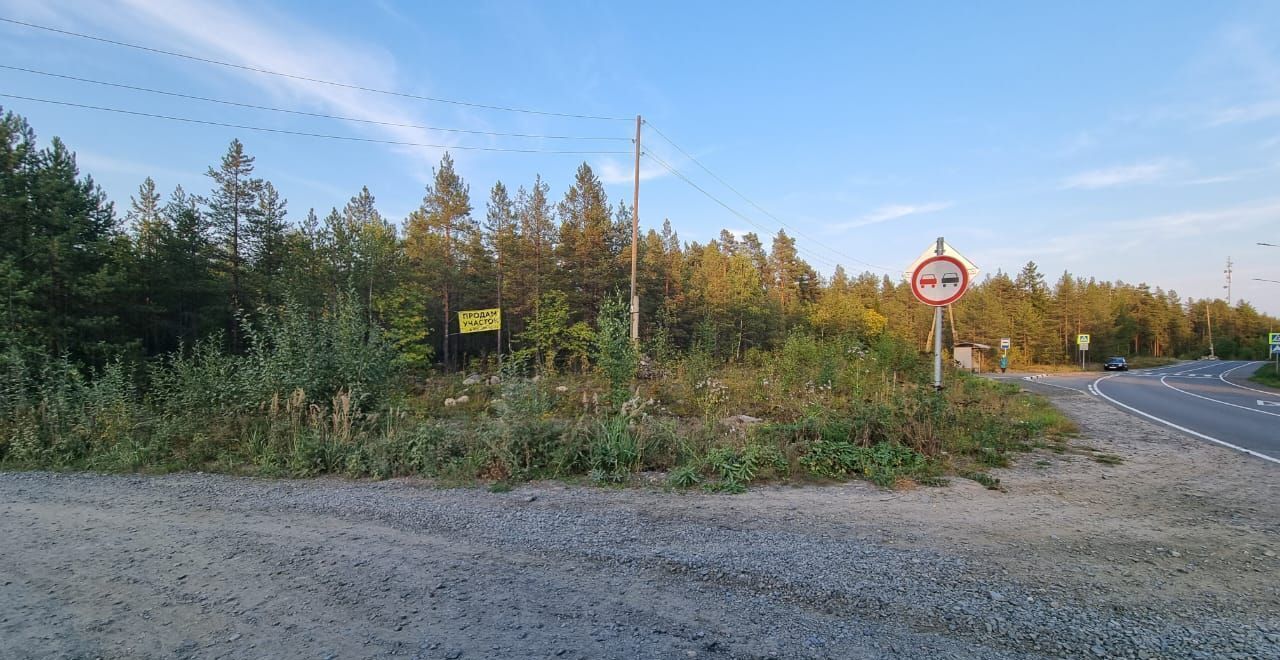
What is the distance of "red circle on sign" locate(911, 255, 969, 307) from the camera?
7.72 m

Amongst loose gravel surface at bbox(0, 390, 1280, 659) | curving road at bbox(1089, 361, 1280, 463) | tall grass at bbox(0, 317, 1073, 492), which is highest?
tall grass at bbox(0, 317, 1073, 492)

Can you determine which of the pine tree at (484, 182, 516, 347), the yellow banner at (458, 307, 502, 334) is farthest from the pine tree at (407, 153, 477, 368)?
the yellow banner at (458, 307, 502, 334)

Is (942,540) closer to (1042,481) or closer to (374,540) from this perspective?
(1042,481)

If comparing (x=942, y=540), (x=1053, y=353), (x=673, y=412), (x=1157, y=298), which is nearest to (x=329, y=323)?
(x=673, y=412)

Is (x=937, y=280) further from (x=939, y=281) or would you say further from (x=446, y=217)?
(x=446, y=217)

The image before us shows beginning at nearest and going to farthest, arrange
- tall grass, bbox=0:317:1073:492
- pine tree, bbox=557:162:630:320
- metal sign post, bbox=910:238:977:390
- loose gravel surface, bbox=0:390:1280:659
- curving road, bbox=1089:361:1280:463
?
loose gravel surface, bbox=0:390:1280:659, tall grass, bbox=0:317:1073:492, metal sign post, bbox=910:238:977:390, curving road, bbox=1089:361:1280:463, pine tree, bbox=557:162:630:320

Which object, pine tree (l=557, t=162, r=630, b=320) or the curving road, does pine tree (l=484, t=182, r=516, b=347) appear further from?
the curving road

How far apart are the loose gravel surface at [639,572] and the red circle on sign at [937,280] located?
2.86 metres

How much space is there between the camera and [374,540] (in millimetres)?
4328

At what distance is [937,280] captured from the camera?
7.96 meters

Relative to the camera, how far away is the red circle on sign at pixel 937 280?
772 centimetres

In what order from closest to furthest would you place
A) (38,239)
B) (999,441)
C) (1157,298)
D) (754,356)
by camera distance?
(999,441), (754,356), (38,239), (1157,298)

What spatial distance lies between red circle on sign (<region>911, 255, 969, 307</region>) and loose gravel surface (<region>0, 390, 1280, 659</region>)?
286 cm

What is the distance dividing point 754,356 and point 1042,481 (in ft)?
33.2
